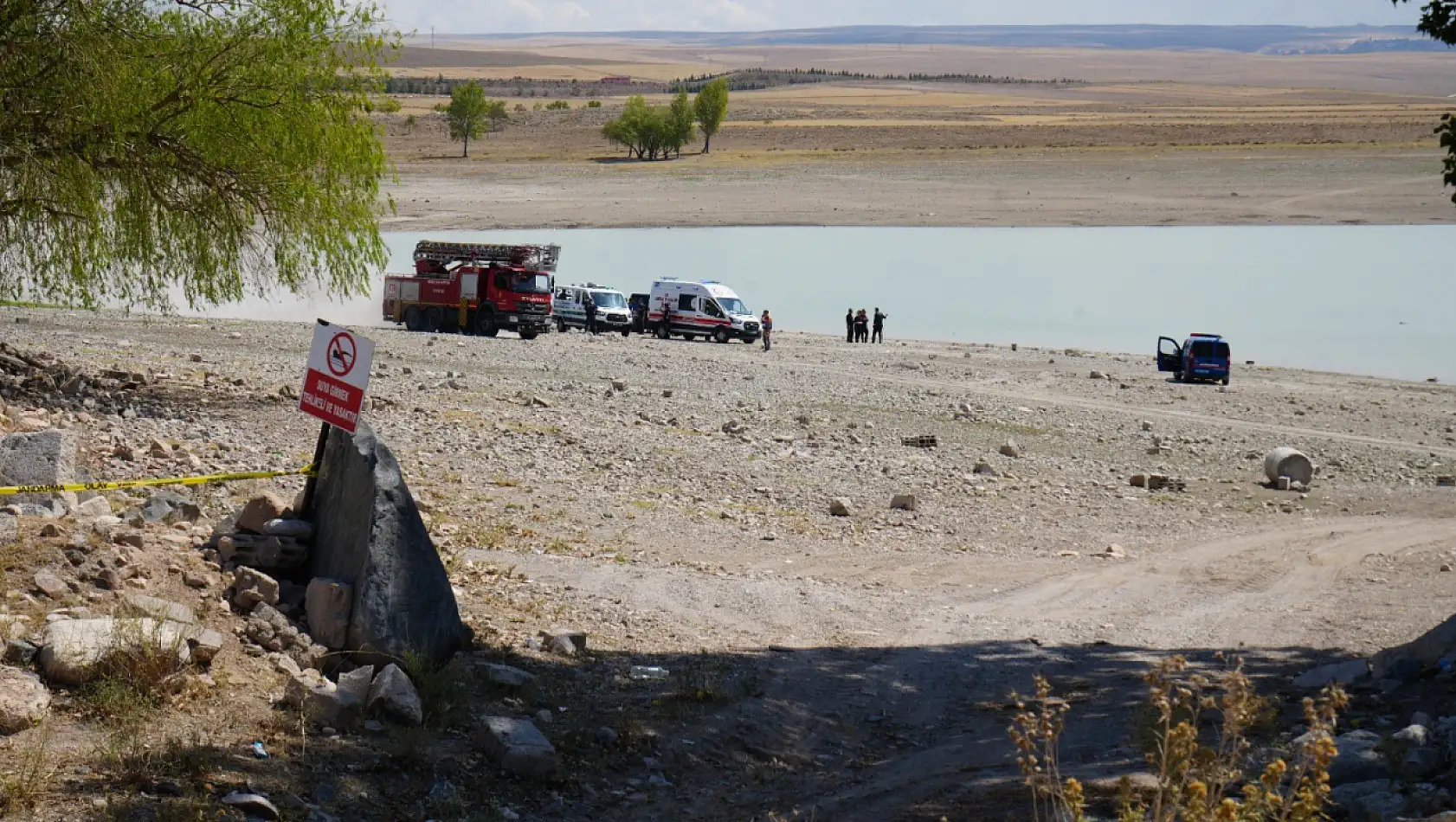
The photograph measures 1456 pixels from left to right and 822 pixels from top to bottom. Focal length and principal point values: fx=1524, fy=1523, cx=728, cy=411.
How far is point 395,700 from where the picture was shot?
850 centimetres

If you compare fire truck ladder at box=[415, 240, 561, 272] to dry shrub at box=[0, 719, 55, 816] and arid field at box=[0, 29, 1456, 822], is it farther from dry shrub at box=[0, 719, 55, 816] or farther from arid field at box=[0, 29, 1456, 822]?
dry shrub at box=[0, 719, 55, 816]

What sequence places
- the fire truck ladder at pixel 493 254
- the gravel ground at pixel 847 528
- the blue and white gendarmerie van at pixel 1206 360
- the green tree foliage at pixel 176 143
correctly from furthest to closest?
1. the fire truck ladder at pixel 493 254
2. the blue and white gendarmerie van at pixel 1206 360
3. the green tree foliage at pixel 176 143
4. the gravel ground at pixel 847 528

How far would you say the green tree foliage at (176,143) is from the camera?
17.6 meters

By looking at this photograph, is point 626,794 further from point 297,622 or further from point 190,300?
point 190,300

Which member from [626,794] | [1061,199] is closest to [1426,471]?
[626,794]

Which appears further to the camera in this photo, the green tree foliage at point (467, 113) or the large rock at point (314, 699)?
the green tree foliage at point (467, 113)

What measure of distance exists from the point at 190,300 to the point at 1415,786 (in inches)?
657

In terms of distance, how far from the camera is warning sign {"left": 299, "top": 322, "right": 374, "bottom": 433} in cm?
1016

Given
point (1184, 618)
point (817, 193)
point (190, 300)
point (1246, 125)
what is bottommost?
point (1184, 618)

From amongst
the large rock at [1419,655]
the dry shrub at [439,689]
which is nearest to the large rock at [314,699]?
the dry shrub at [439,689]

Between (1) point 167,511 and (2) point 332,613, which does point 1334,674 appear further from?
(1) point 167,511

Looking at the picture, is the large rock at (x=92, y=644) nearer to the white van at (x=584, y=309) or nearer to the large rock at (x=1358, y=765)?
the large rock at (x=1358, y=765)

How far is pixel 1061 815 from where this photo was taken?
20.4ft

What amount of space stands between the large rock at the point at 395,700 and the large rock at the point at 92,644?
40.6 inches
